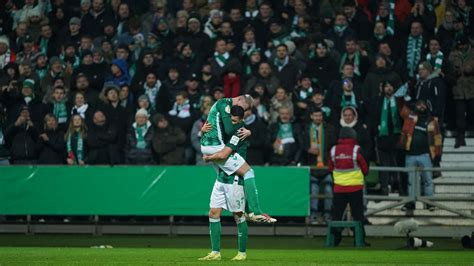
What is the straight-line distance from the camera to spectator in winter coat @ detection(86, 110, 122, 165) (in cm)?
2808

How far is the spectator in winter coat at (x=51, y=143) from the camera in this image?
28375 mm

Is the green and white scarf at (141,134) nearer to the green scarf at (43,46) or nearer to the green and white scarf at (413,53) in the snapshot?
the green scarf at (43,46)

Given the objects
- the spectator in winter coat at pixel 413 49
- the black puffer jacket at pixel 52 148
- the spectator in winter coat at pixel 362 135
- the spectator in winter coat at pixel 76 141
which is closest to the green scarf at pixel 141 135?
the spectator in winter coat at pixel 76 141

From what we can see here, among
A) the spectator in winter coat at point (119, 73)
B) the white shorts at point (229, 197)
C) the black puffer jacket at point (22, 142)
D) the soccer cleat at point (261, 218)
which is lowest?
the soccer cleat at point (261, 218)

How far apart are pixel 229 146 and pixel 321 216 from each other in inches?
360

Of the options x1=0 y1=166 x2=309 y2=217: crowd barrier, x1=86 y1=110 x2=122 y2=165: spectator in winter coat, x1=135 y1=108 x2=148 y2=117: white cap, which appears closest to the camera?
x1=0 y1=166 x2=309 y2=217: crowd barrier

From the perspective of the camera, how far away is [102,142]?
92.3 ft

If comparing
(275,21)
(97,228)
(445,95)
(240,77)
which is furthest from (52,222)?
(445,95)

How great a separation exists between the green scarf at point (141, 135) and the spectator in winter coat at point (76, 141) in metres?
1.33

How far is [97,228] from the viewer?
1094 inches

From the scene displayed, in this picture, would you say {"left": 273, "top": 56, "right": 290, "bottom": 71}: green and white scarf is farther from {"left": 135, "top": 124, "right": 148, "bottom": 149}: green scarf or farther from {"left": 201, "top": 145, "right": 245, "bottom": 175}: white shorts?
{"left": 201, "top": 145, "right": 245, "bottom": 175}: white shorts

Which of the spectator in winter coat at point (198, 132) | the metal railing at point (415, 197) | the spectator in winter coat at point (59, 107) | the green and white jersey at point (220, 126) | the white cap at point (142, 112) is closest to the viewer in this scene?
the green and white jersey at point (220, 126)

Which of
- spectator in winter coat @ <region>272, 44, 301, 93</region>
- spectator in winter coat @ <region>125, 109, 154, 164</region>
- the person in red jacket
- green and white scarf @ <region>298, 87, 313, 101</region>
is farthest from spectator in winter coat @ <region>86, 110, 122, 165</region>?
the person in red jacket

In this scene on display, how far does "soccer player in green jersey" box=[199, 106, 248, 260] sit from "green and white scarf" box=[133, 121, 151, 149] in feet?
30.4
